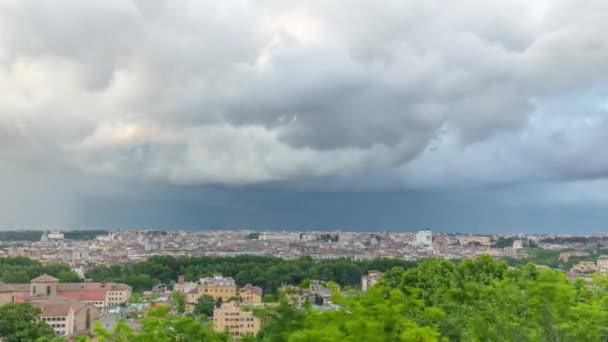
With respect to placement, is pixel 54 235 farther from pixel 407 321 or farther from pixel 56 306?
pixel 407 321

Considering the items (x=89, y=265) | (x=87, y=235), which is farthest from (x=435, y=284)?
(x=87, y=235)

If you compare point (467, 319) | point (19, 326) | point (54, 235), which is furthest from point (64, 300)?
point (54, 235)

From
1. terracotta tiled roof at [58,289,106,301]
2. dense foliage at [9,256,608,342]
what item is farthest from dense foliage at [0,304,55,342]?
terracotta tiled roof at [58,289,106,301]

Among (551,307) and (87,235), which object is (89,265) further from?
(87,235)

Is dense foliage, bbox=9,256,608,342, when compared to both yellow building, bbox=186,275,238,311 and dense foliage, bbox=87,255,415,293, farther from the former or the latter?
dense foliage, bbox=87,255,415,293

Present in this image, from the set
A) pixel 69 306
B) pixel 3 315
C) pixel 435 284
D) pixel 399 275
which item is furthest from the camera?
pixel 69 306

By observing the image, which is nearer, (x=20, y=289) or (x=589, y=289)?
(x=589, y=289)

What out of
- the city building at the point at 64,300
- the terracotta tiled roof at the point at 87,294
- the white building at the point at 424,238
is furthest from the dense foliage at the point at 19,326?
the white building at the point at 424,238

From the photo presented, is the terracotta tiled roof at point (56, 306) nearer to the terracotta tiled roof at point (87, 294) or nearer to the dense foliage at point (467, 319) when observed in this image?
the terracotta tiled roof at point (87, 294)
